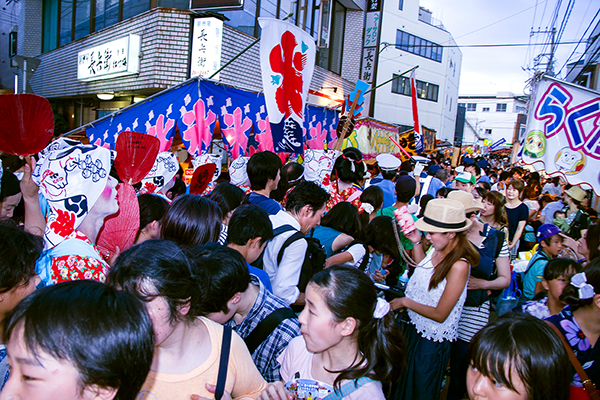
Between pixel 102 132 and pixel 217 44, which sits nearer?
pixel 102 132

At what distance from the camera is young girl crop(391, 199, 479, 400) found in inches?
103

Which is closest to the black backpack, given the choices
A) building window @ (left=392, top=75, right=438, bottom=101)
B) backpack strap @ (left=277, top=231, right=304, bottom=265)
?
backpack strap @ (left=277, top=231, right=304, bottom=265)

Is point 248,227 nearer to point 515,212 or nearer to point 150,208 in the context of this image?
point 150,208

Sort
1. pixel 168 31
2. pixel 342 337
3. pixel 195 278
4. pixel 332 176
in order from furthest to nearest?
pixel 168 31 → pixel 332 176 → pixel 342 337 → pixel 195 278

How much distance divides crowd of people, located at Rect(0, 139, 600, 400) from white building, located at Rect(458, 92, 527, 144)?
52.5 meters

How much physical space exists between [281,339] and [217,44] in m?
8.85

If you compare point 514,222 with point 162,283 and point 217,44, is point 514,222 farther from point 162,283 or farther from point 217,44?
point 217,44

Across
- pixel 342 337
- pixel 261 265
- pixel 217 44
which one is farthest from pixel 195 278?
pixel 217 44

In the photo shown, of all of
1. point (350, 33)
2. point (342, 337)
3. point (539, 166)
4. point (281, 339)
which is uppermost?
point (350, 33)

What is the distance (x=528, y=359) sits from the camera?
1.45m

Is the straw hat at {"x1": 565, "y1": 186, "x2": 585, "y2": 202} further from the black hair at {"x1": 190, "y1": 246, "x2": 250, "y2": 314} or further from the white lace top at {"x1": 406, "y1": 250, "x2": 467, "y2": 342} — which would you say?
the black hair at {"x1": 190, "y1": 246, "x2": 250, "y2": 314}

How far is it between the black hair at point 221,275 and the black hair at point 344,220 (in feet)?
5.54

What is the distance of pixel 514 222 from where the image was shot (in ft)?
19.1

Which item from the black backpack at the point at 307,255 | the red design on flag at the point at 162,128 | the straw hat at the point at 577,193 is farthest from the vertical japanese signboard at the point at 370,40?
the black backpack at the point at 307,255
